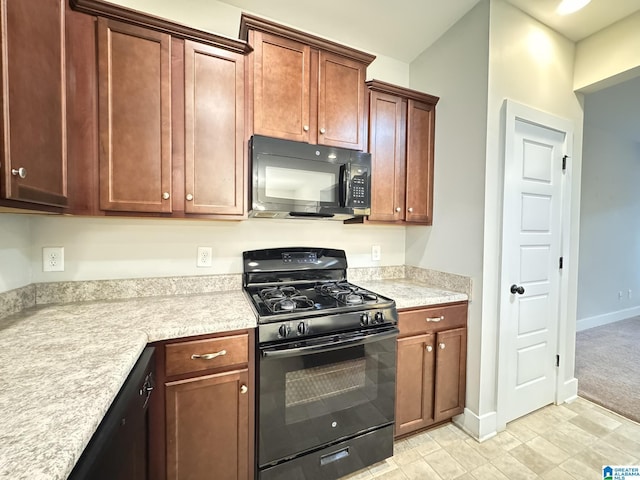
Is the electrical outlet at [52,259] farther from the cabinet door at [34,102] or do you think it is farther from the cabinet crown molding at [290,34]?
the cabinet crown molding at [290,34]

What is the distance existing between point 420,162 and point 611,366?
9.95 feet

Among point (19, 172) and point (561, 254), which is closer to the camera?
point (19, 172)

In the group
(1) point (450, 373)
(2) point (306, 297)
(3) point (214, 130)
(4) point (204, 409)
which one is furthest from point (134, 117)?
(1) point (450, 373)

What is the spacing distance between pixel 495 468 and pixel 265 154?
2.32 m

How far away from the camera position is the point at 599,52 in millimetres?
2107

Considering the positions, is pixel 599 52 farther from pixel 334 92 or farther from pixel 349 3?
pixel 334 92

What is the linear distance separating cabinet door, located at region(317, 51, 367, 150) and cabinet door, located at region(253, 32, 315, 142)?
11cm

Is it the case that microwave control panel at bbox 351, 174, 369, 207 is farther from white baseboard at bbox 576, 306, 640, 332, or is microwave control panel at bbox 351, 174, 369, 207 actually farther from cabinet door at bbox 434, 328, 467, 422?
white baseboard at bbox 576, 306, 640, 332

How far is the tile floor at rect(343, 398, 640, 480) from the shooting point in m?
1.63

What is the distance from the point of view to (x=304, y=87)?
5.77 feet

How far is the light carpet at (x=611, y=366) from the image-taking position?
7.59 ft

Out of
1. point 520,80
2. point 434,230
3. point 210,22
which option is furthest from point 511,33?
point 210,22
